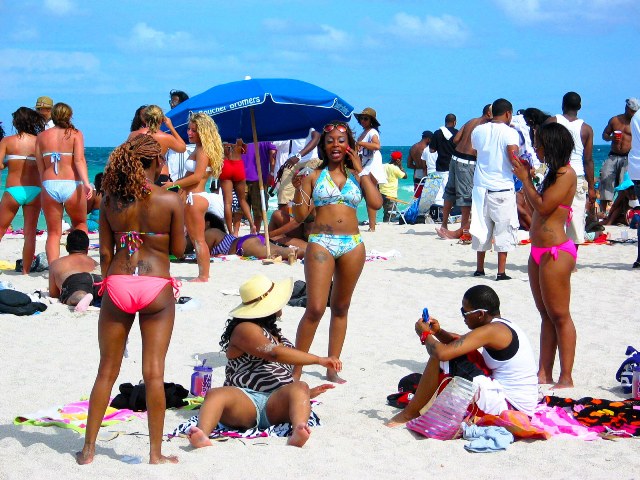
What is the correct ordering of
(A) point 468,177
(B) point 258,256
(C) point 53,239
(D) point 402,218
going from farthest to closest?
(D) point 402,218 < (A) point 468,177 < (B) point 258,256 < (C) point 53,239

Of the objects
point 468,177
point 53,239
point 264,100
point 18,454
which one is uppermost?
point 264,100

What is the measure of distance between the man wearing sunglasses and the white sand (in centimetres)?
30

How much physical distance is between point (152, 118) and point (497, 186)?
3865 mm

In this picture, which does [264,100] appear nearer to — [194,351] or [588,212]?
[194,351]

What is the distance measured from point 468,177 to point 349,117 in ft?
7.22

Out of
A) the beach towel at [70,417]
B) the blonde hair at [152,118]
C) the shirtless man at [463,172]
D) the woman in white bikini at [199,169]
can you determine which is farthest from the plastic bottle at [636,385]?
the shirtless man at [463,172]

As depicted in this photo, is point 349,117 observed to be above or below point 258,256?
above

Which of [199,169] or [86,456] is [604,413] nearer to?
[86,456]

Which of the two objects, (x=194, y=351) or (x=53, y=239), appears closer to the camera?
(x=194, y=351)

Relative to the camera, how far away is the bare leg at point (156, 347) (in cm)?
475

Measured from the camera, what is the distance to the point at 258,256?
1214 cm

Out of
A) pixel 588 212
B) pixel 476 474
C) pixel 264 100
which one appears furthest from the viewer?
pixel 588 212

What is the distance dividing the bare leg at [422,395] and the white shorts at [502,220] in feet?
16.6

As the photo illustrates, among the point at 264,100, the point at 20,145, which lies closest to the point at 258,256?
the point at 264,100
